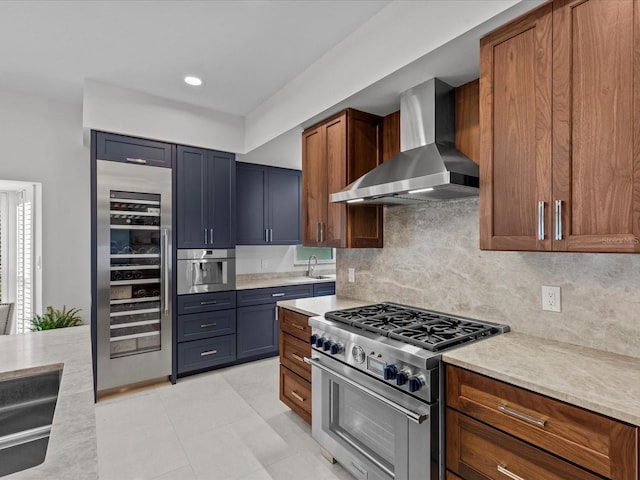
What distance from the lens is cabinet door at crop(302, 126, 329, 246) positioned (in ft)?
Answer: 9.29

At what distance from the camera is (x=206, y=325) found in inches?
145

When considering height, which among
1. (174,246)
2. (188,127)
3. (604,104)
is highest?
(188,127)

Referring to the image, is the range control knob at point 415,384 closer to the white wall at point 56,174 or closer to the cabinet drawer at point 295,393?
the cabinet drawer at point 295,393

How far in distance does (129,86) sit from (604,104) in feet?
11.2

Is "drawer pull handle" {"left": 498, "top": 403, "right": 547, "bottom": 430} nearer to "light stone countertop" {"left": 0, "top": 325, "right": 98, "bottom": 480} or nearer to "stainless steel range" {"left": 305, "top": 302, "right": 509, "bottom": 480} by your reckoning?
"stainless steel range" {"left": 305, "top": 302, "right": 509, "bottom": 480}

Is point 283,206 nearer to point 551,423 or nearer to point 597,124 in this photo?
point 597,124

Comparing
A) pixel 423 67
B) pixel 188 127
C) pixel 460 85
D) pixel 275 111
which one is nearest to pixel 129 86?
pixel 188 127

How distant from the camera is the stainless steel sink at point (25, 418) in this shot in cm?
112

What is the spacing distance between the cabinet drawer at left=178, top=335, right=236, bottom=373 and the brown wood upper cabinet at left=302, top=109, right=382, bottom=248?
5.50ft

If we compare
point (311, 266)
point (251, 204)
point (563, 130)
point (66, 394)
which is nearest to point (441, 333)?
point (563, 130)

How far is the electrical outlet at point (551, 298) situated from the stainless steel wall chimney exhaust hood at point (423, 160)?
62 cm

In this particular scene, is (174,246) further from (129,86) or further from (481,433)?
(481,433)

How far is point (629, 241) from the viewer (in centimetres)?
124

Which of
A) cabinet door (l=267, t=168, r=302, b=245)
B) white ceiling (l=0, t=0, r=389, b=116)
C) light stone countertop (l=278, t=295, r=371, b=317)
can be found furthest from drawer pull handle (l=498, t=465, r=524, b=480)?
cabinet door (l=267, t=168, r=302, b=245)
